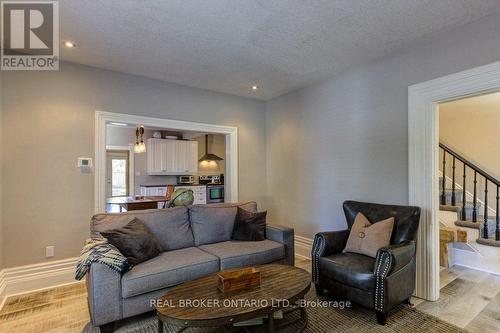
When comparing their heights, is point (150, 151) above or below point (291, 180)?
above

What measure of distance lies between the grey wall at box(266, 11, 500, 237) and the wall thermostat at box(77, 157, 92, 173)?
2962mm

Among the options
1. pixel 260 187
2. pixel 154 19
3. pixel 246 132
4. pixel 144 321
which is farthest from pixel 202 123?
pixel 144 321

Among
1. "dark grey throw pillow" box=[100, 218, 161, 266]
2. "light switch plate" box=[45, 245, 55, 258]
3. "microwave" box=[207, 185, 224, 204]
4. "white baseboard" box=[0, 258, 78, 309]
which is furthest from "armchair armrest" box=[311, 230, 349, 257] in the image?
"microwave" box=[207, 185, 224, 204]

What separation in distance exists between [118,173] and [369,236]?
315 inches

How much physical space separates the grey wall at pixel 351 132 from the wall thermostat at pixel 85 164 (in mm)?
2962

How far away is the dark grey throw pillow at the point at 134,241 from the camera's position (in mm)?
2338

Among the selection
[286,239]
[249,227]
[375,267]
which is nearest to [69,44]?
[249,227]

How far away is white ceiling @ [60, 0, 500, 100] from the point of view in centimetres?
219

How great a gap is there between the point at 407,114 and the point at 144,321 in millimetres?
3401

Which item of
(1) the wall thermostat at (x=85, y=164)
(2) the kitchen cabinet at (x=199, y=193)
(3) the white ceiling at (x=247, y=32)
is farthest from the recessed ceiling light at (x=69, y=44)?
(2) the kitchen cabinet at (x=199, y=193)

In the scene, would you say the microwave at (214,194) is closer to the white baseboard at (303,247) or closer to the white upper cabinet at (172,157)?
→ the white upper cabinet at (172,157)

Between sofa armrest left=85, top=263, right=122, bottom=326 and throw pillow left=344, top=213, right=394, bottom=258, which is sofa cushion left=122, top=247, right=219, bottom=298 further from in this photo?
throw pillow left=344, top=213, right=394, bottom=258

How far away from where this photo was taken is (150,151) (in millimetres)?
7617

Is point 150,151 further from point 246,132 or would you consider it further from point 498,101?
point 498,101
